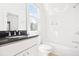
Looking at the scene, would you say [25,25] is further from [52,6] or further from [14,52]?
[14,52]

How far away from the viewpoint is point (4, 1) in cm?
232

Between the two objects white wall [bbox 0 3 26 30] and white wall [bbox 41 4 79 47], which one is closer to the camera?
white wall [bbox 41 4 79 47]

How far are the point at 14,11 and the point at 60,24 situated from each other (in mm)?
1149

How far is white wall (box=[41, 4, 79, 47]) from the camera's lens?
2158mm

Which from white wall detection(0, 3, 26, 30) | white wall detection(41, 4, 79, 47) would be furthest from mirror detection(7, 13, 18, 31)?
white wall detection(41, 4, 79, 47)

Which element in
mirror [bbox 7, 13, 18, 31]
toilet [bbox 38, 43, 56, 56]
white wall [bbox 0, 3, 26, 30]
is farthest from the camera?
mirror [bbox 7, 13, 18, 31]

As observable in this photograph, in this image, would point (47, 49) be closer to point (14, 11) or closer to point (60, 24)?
point (60, 24)

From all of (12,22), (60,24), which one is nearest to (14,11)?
(12,22)

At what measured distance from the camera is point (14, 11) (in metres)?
2.68

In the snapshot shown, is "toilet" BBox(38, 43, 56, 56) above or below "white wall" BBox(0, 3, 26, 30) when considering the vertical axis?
below

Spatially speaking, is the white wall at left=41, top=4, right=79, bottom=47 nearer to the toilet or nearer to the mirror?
the toilet

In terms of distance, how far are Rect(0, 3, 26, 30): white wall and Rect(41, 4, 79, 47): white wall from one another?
0.78 m

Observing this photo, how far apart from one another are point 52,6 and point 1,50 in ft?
4.40

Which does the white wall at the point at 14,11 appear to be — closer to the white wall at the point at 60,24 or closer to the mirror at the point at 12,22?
the mirror at the point at 12,22
